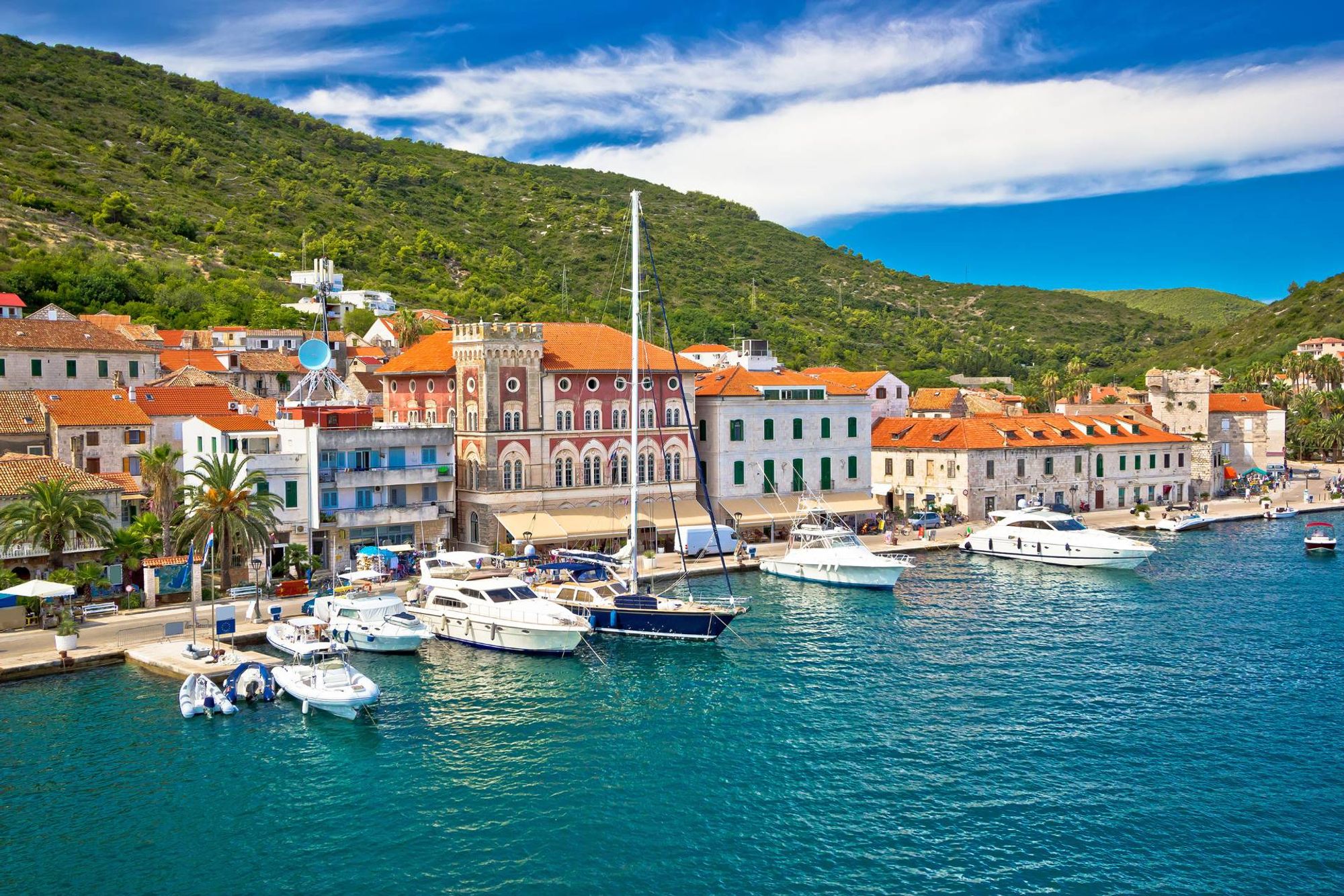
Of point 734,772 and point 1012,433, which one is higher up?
point 1012,433

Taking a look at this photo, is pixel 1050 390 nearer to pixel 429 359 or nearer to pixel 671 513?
pixel 671 513

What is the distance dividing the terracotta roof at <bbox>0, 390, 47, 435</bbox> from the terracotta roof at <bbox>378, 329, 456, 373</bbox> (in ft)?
59.5

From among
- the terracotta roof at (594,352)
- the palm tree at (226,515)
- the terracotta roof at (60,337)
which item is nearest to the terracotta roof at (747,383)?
the terracotta roof at (594,352)

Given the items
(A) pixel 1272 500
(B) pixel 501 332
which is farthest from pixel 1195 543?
(B) pixel 501 332

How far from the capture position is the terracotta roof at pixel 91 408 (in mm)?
55969

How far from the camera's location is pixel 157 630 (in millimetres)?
42812

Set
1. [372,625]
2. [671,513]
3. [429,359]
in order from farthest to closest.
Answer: [429,359], [671,513], [372,625]

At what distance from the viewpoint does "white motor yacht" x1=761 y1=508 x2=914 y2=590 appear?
182 ft

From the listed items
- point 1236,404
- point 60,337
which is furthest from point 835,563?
point 1236,404

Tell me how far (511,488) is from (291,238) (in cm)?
12366

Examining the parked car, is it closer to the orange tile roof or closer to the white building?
the white building

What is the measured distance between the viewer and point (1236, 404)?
315ft

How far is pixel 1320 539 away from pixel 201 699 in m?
61.9

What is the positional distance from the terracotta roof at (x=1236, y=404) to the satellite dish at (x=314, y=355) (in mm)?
74580
